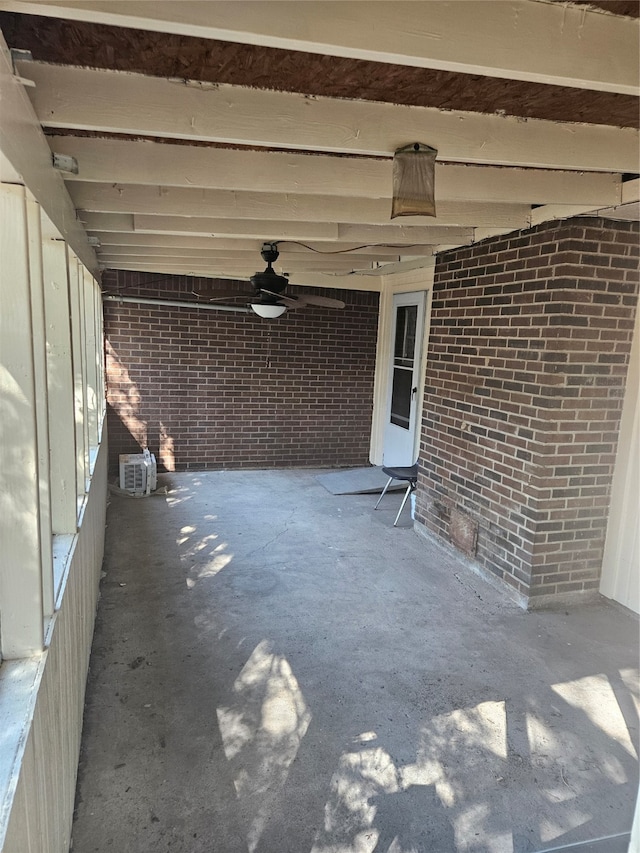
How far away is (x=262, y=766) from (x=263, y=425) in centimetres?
502

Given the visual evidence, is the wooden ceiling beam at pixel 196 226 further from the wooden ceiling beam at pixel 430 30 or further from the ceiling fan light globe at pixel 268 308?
the wooden ceiling beam at pixel 430 30

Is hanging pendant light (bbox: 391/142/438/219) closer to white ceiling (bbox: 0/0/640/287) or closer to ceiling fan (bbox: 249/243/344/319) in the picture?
white ceiling (bbox: 0/0/640/287)

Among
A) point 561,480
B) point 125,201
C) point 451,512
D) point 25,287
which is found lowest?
point 451,512

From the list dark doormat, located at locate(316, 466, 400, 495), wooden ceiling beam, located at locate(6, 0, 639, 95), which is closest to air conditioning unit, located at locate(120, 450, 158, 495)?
dark doormat, located at locate(316, 466, 400, 495)

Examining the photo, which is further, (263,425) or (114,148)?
(263,425)

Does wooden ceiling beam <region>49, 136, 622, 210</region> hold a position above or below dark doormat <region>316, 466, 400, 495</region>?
above

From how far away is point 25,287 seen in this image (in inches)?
56.2

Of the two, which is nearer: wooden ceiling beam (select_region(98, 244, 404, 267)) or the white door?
wooden ceiling beam (select_region(98, 244, 404, 267))

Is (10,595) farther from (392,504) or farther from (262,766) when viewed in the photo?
(392,504)

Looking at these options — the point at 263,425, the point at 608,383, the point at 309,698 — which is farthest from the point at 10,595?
the point at 263,425

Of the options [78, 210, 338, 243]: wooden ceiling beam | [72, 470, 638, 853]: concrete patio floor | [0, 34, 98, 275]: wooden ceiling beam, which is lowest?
[72, 470, 638, 853]: concrete patio floor

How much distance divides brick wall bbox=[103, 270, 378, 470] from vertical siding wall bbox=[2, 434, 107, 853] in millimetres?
4038

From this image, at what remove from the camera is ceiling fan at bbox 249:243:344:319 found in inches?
152

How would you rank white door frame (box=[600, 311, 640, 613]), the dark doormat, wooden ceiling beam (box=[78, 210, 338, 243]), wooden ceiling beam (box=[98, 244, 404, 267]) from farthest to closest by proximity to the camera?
the dark doormat, wooden ceiling beam (box=[98, 244, 404, 267]), white door frame (box=[600, 311, 640, 613]), wooden ceiling beam (box=[78, 210, 338, 243])
